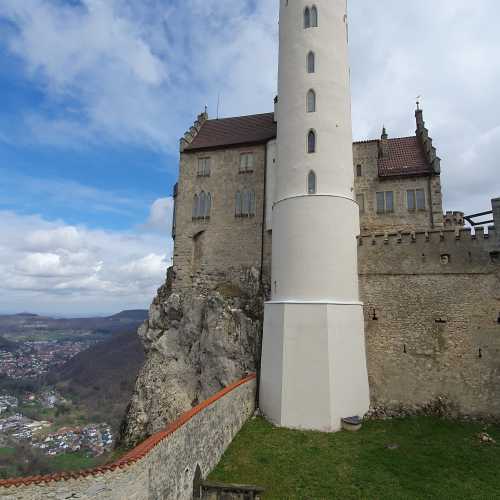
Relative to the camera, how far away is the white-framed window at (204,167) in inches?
1161

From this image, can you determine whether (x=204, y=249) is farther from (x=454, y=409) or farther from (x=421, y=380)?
(x=454, y=409)

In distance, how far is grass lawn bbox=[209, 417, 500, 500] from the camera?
1270 cm

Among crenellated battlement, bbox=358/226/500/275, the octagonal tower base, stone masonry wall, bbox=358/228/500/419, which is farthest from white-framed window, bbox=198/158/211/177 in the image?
stone masonry wall, bbox=358/228/500/419

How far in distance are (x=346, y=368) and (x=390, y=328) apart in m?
3.66

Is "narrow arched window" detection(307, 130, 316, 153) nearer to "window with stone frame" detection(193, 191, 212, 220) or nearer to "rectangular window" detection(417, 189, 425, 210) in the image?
"rectangular window" detection(417, 189, 425, 210)

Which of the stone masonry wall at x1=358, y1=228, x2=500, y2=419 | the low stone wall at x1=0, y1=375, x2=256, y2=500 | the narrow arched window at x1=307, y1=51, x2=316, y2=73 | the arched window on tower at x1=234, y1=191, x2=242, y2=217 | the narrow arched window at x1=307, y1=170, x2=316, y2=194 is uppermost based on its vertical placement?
the narrow arched window at x1=307, y1=51, x2=316, y2=73

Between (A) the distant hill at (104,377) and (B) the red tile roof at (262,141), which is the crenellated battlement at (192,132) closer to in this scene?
(B) the red tile roof at (262,141)

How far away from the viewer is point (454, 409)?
18.1 metres

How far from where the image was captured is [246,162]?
93.7 feet

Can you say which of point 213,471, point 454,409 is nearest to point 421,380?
point 454,409

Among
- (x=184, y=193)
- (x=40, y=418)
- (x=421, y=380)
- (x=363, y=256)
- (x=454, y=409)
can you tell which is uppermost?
(x=184, y=193)

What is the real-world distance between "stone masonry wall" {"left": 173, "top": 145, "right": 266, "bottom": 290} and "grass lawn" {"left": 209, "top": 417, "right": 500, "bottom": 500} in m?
12.3

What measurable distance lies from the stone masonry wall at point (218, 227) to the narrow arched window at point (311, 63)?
7515 mm

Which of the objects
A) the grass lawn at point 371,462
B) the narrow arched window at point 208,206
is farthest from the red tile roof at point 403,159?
the grass lawn at point 371,462
